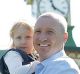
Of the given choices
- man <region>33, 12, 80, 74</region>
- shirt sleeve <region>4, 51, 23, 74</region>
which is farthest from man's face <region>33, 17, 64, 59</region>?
shirt sleeve <region>4, 51, 23, 74</region>

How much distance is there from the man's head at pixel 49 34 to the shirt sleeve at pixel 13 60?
341 mm

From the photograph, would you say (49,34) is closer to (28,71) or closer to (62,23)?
(62,23)

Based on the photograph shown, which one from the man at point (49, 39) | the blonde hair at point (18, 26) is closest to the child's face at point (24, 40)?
the blonde hair at point (18, 26)

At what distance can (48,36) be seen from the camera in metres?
2.58

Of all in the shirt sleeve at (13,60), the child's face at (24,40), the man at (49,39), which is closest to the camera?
the man at (49,39)

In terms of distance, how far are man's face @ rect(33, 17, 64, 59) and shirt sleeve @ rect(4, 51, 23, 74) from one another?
353mm

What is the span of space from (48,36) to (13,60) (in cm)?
49

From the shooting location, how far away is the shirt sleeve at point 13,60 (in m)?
2.94

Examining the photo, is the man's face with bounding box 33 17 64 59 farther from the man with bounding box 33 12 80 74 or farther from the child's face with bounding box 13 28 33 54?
the child's face with bounding box 13 28 33 54

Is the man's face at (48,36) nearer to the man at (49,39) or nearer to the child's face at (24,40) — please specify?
the man at (49,39)

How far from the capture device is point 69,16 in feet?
68.2

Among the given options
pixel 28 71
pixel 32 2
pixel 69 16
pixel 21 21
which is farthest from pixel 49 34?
pixel 32 2

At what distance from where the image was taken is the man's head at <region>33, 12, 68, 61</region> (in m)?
2.59

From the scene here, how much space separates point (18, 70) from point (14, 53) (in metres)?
0.18
